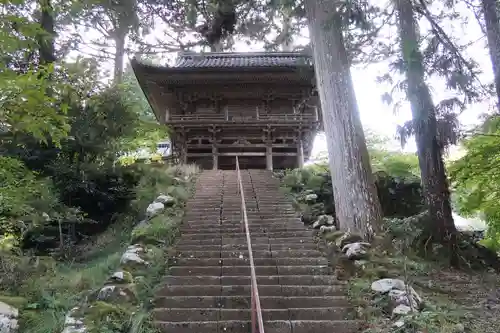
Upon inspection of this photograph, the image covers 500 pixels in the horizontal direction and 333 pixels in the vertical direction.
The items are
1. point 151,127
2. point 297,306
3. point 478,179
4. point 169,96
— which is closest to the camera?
point 297,306

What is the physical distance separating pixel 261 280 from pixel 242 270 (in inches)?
17.4

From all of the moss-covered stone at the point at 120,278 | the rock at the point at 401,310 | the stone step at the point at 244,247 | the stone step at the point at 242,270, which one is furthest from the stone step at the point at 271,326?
the stone step at the point at 244,247

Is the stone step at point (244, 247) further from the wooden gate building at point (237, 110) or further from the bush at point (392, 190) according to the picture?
the wooden gate building at point (237, 110)

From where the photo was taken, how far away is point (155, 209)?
8.78 meters

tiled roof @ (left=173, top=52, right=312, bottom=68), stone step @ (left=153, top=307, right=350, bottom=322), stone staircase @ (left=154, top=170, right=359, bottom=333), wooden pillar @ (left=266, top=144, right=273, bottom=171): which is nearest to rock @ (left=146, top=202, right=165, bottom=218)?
stone staircase @ (left=154, top=170, right=359, bottom=333)

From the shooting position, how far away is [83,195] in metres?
10.2

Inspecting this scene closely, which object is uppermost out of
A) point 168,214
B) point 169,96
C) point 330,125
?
point 169,96

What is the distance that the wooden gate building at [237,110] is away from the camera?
17.2 meters

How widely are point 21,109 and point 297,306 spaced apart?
13.4 feet

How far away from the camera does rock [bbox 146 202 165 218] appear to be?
28.3 feet

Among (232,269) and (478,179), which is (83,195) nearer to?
(232,269)

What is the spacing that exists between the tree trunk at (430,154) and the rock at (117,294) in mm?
5507

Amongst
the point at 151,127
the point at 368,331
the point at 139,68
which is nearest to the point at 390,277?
the point at 368,331

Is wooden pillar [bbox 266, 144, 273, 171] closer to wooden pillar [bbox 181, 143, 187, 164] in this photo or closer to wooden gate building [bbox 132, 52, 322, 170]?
wooden gate building [bbox 132, 52, 322, 170]
